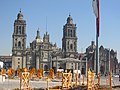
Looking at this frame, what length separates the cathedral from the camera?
10369 centimetres

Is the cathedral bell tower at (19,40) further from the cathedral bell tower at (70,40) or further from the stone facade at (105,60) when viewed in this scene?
the stone facade at (105,60)

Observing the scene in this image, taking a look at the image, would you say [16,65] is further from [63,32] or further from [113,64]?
[113,64]

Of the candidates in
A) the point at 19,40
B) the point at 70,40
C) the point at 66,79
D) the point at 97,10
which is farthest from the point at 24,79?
the point at 70,40

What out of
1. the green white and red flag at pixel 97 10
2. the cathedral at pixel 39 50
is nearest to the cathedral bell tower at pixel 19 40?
the cathedral at pixel 39 50

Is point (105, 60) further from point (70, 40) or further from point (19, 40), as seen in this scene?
point (19, 40)

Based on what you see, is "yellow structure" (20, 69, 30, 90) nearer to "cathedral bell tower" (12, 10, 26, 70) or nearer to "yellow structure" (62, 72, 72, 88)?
"yellow structure" (62, 72, 72, 88)

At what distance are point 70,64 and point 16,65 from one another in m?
18.2

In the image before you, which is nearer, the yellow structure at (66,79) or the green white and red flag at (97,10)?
the yellow structure at (66,79)

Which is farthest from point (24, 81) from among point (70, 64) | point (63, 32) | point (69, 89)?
point (63, 32)

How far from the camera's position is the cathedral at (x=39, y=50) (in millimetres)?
103688

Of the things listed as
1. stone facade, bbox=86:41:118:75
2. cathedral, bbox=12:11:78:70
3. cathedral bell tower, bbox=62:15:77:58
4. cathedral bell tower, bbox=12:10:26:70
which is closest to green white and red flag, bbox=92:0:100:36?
cathedral, bbox=12:11:78:70

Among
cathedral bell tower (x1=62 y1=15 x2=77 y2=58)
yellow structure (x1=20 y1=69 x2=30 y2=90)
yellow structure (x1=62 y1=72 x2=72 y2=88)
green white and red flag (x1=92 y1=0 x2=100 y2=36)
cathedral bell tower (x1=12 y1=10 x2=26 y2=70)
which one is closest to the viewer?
yellow structure (x1=20 y1=69 x2=30 y2=90)

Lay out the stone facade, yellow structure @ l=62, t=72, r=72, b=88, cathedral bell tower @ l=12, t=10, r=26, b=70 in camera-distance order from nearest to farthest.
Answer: yellow structure @ l=62, t=72, r=72, b=88, cathedral bell tower @ l=12, t=10, r=26, b=70, the stone facade

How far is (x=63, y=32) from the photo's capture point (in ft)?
363
